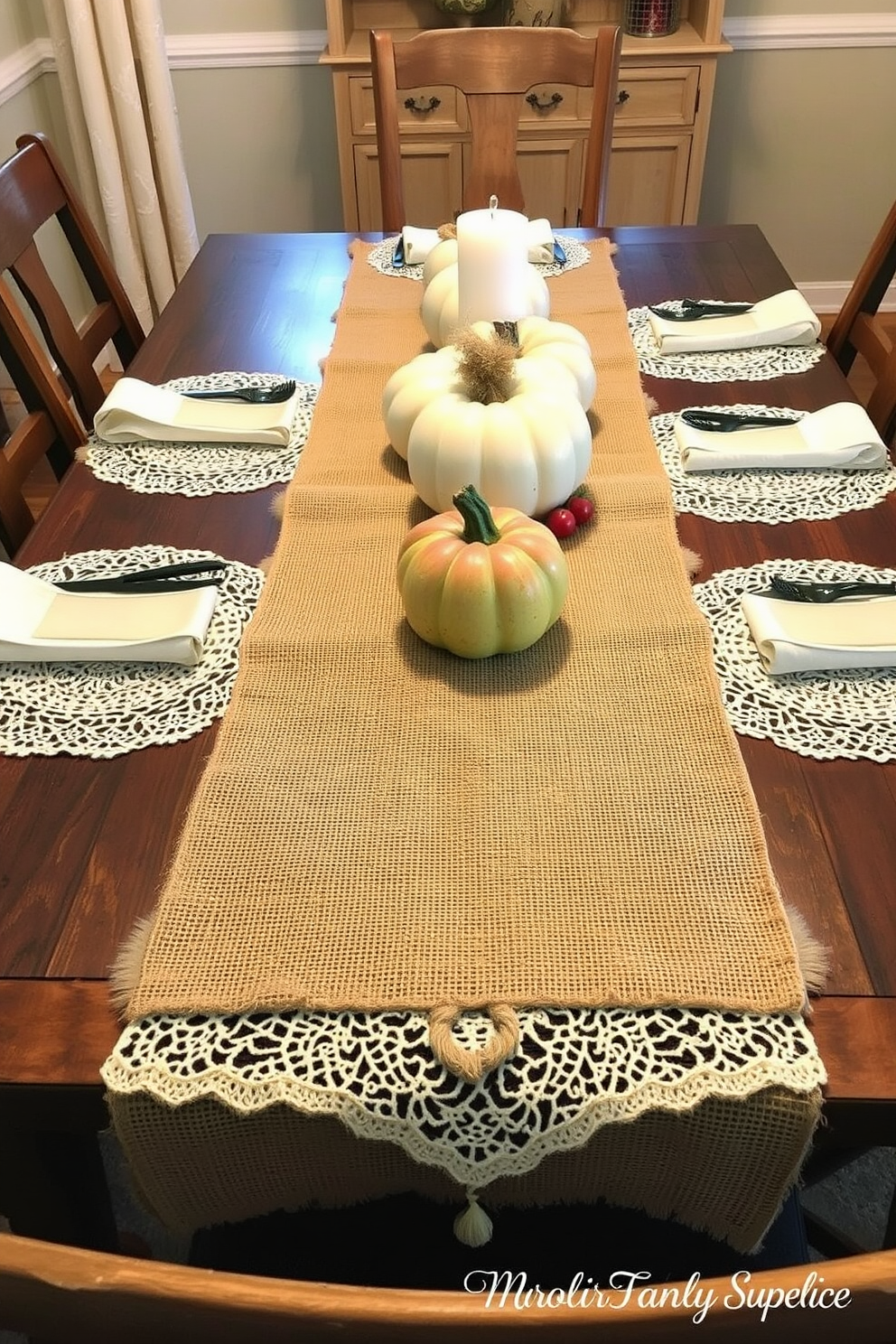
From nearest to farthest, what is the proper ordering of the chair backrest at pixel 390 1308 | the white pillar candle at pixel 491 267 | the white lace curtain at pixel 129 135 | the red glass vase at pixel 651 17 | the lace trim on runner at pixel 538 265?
1. the chair backrest at pixel 390 1308
2. the white pillar candle at pixel 491 267
3. the lace trim on runner at pixel 538 265
4. the white lace curtain at pixel 129 135
5. the red glass vase at pixel 651 17

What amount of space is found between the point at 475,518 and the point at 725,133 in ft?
9.21

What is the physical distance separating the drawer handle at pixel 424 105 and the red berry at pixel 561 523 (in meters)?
2.19

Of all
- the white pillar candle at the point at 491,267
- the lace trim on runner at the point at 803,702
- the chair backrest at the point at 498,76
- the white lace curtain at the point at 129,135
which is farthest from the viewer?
the white lace curtain at the point at 129,135

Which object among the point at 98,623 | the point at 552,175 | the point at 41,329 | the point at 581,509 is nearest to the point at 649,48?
the point at 552,175

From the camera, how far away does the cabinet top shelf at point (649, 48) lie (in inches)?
107

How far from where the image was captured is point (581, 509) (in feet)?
3.64

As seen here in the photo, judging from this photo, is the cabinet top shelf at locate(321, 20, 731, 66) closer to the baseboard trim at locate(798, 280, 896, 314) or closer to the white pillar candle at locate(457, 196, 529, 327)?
the baseboard trim at locate(798, 280, 896, 314)

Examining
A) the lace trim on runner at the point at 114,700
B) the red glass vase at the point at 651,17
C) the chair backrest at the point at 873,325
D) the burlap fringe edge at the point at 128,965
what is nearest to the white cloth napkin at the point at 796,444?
the chair backrest at the point at 873,325

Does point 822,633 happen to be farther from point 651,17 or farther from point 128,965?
point 651,17

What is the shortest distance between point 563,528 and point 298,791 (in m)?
0.43

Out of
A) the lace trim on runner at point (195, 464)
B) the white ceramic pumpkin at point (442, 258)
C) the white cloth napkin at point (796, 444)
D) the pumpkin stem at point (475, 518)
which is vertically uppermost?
the pumpkin stem at point (475, 518)

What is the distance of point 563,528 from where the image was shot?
3.57 ft

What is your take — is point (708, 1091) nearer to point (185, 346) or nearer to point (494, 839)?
point (494, 839)

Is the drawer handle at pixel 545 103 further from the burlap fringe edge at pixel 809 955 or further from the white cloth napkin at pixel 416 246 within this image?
the burlap fringe edge at pixel 809 955
